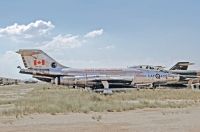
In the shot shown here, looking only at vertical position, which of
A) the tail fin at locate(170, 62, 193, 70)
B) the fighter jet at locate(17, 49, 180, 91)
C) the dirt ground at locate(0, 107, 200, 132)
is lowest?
the dirt ground at locate(0, 107, 200, 132)

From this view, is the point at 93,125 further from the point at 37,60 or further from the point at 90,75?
the point at 37,60

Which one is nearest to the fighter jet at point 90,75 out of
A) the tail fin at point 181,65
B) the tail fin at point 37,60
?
the tail fin at point 37,60

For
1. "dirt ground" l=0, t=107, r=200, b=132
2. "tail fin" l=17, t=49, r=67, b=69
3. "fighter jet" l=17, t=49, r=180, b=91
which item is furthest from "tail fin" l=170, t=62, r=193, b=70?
"dirt ground" l=0, t=107, r=200, b=132

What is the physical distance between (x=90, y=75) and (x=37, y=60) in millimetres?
10178

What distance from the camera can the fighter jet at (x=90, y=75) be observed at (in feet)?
199

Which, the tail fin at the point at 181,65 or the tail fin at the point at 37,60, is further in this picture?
the tail fin at the point at 181,65

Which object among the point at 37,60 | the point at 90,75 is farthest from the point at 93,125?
the point at 37,60

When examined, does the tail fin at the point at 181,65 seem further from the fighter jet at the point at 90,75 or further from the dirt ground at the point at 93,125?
the dirt ground at the point at 93,125

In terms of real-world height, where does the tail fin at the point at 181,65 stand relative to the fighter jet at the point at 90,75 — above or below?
above

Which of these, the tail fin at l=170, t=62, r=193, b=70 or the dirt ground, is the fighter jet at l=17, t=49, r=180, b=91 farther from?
the dirt ground

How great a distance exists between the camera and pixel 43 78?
6612 centimetres

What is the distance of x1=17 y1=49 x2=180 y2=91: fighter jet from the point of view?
6051 cm

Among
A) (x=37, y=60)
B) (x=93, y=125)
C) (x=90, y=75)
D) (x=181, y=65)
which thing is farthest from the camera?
(x=181, y=65)

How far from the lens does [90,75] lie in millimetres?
61688
